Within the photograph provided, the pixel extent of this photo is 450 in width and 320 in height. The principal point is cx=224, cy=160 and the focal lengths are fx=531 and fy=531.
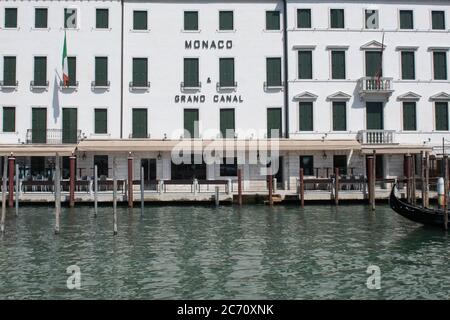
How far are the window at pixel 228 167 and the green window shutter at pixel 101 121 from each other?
7957mm

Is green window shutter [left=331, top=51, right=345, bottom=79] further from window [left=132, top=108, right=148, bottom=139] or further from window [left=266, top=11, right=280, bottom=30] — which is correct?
window [left=132, top=108, right=148, bottom=139]

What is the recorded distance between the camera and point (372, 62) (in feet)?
116

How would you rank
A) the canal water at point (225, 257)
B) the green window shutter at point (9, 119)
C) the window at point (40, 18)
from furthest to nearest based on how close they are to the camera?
the window at point (40, 18), the green window shutter at point (9, 119), the canal water at point (225, 257)

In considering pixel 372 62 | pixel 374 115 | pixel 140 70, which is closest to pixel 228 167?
pixel 140 70

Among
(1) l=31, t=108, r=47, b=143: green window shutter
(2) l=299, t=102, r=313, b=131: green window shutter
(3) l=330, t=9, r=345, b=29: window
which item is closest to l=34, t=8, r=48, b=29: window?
(1) l=31, t=108, r=47, b=143: green window shutter

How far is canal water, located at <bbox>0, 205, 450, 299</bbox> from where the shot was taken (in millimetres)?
12562

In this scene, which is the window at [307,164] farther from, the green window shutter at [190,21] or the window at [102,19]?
the window at [102,19]

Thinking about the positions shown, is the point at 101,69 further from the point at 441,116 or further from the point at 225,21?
the point at 441,116

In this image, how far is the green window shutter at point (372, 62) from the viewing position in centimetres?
3544

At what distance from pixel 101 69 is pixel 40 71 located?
3.95 metres

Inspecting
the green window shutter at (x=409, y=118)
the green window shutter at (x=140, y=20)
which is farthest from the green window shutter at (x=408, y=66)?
the green window shutter at (x=140, y=20)

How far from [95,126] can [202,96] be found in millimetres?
7244

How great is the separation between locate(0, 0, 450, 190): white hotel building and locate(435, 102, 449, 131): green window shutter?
0.07 meters

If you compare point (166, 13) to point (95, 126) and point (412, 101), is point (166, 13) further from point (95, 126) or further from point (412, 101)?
point (412, 101)
